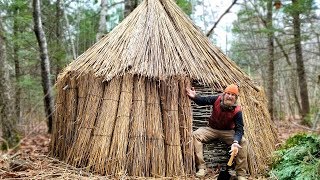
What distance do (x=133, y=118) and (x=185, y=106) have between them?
0.84 metres

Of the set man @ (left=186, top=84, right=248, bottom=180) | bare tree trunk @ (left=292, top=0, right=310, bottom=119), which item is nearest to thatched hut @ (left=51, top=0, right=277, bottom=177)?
man @ (left=186, top=84, right=248, bottom=180)

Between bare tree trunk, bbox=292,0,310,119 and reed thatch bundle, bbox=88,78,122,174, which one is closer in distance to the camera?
reed thatch bundle, bbox=88,78,122,174

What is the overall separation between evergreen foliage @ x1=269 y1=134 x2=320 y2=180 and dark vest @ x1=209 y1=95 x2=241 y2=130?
0.87 meters

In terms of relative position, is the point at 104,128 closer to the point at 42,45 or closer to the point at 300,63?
the point at 42,45

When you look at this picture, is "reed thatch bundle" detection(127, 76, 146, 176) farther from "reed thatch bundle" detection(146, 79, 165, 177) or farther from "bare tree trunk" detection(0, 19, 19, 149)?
"bare tree trunk" detection(0, 19, 19, 149)

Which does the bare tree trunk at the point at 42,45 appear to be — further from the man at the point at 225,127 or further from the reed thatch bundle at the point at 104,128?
the man at the point at 225,127

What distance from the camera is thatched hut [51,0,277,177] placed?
5.90 m

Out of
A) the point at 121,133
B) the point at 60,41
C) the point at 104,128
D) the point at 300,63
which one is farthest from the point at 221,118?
the point at 60,41

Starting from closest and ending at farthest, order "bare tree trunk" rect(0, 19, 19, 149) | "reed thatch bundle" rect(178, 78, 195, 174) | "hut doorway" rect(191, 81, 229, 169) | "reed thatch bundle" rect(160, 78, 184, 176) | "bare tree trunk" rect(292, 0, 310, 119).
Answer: "reed thatch bundle" rect(160, 78, 184, 176) → "reed thatch bundle" rect(178, 78, 195, 174) → "hut doorway" rect(191, 81, 229, 169) → "bare tree trunk" rect(0, 19, 19, 149) → "bare tree trunk" rect(292, 0, 310, 119)

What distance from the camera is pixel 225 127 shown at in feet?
19.7

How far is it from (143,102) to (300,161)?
8.01 ft

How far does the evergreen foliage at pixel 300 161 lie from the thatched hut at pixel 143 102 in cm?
61

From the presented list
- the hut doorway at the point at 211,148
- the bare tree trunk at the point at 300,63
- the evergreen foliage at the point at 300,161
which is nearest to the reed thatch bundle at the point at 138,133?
the hut doorway at the point at 211,148

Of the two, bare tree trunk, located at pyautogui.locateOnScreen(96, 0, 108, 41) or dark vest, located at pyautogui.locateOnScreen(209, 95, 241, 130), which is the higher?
bare tree trunk, located at pyautogui.locateOnScreen(96, 0, 108, 41)
